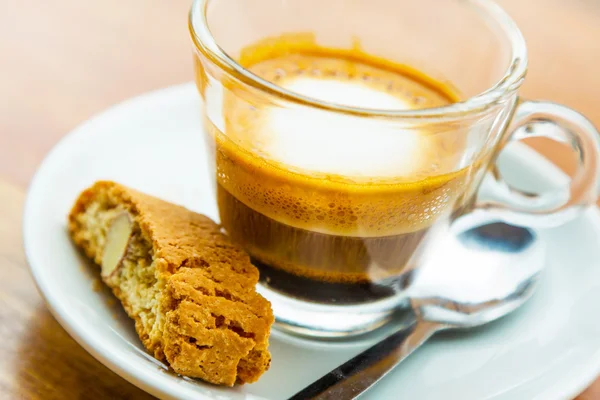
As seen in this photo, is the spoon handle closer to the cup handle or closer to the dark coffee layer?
the dark coffee layer

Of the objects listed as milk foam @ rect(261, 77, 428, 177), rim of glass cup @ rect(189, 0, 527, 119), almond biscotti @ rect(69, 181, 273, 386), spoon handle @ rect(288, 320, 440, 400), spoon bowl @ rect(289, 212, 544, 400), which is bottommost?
spoon bowl @ rect(289, 212, 544, 400)

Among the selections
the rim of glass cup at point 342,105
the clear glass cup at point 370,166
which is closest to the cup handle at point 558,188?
the clear glass cup at point 370,166

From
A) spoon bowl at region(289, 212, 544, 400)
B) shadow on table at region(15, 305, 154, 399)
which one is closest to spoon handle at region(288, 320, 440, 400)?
spoon bowl at region(289, 212, 544, 400)

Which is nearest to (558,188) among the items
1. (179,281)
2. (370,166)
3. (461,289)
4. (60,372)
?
(461,289)

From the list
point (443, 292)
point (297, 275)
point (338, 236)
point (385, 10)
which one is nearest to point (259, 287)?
point (297, 275)

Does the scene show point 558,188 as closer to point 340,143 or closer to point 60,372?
point 340,143
